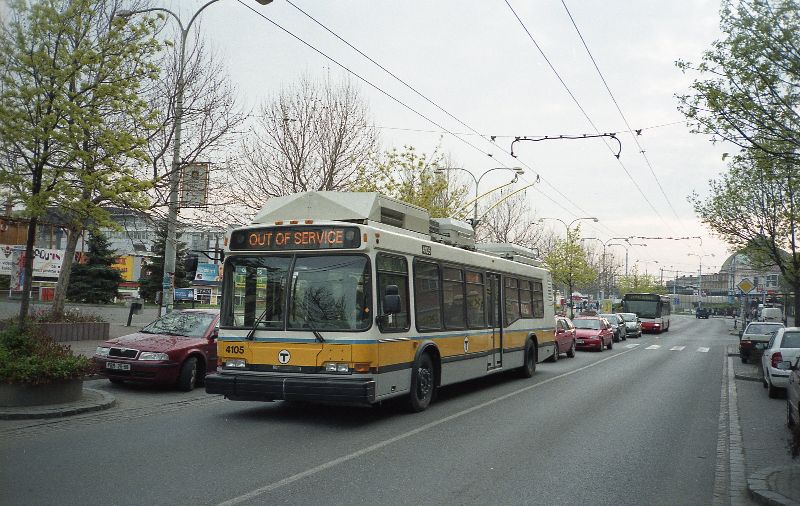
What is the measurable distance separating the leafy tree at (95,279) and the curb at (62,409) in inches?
1574

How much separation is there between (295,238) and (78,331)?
15.3 meters

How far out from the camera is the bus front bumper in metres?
9.29

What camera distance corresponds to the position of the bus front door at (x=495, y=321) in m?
14.6

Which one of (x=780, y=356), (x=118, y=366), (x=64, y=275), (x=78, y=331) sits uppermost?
(x=64, y=275)

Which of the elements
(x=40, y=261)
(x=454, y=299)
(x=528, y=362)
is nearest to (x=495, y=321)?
(x=454, y=299)

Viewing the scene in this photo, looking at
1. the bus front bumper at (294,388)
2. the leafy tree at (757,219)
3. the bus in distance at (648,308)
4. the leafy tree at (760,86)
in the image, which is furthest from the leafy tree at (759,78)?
the bus in distance at (648,308)

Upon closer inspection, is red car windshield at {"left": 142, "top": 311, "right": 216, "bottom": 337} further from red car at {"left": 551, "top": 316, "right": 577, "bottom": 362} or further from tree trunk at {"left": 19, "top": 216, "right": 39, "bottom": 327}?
red car at {"left": 551, "top": 316, "right": 577, "bottom": 362}

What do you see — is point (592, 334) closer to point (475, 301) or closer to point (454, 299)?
point (475, 301)

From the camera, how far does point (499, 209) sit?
50.9 meters

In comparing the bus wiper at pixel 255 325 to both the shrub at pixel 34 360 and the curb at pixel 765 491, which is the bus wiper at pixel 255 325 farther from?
the curb at pixel 765 491

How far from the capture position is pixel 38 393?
33.4 feet

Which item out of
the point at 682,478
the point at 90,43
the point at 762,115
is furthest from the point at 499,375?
the point at 90,43

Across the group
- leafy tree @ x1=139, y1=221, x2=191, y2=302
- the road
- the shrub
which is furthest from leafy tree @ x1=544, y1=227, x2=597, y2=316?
the shrub

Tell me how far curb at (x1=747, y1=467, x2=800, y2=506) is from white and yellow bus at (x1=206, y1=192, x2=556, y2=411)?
460cm
